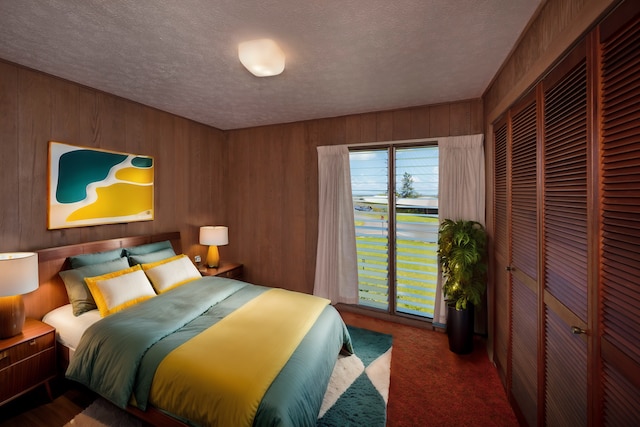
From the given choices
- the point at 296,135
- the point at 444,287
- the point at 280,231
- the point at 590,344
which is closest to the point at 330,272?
the point at 280,231

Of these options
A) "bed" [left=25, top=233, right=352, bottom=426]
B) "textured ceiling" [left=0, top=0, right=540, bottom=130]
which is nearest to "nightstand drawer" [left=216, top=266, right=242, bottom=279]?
"bed" [left=25, top=233, right=352, bottom=426]

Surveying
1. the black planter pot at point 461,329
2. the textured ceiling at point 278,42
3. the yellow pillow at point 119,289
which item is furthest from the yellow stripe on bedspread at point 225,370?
the textured ceiling at point 278,42

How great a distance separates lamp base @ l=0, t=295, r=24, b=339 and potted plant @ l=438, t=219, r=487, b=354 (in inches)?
139

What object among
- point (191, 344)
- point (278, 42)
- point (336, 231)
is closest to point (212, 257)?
point (336, 231)

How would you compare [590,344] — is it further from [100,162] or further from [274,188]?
[100,162]

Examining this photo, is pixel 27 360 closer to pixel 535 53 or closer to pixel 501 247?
pixel 501 247

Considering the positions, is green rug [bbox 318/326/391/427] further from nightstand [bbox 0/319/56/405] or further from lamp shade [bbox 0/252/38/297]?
lamp shade [bbox 0/252/38/297]

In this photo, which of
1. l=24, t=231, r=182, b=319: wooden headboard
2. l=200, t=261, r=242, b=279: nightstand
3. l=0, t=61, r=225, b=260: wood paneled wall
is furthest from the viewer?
l=200, t=261, r=242, b=279: nightstand

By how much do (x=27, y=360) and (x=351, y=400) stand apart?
235 centimetres

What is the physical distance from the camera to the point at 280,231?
12.7 feet

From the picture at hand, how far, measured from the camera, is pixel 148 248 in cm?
294

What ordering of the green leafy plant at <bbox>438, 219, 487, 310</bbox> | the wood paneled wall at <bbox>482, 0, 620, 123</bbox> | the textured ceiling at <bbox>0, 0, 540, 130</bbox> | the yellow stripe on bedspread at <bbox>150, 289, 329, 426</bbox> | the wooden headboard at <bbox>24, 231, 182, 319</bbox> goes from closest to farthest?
the wood paneled wall at <bbox>482, 0, 620, 123</bbox>, the yellow stripe on bedspread at <bbox>150, 289, 329, 426</bbox>, the textured ceiling at <bbox>0, 0, 540, 130</bbox>, the wooden headboard at <bbox>24, 231, 182, 319</bbox>, the green leafy plant at <bbox>438, 219, 487, 310</bbox>

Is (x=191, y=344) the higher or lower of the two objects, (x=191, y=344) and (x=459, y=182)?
the lower

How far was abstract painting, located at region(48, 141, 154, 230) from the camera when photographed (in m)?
2.36
